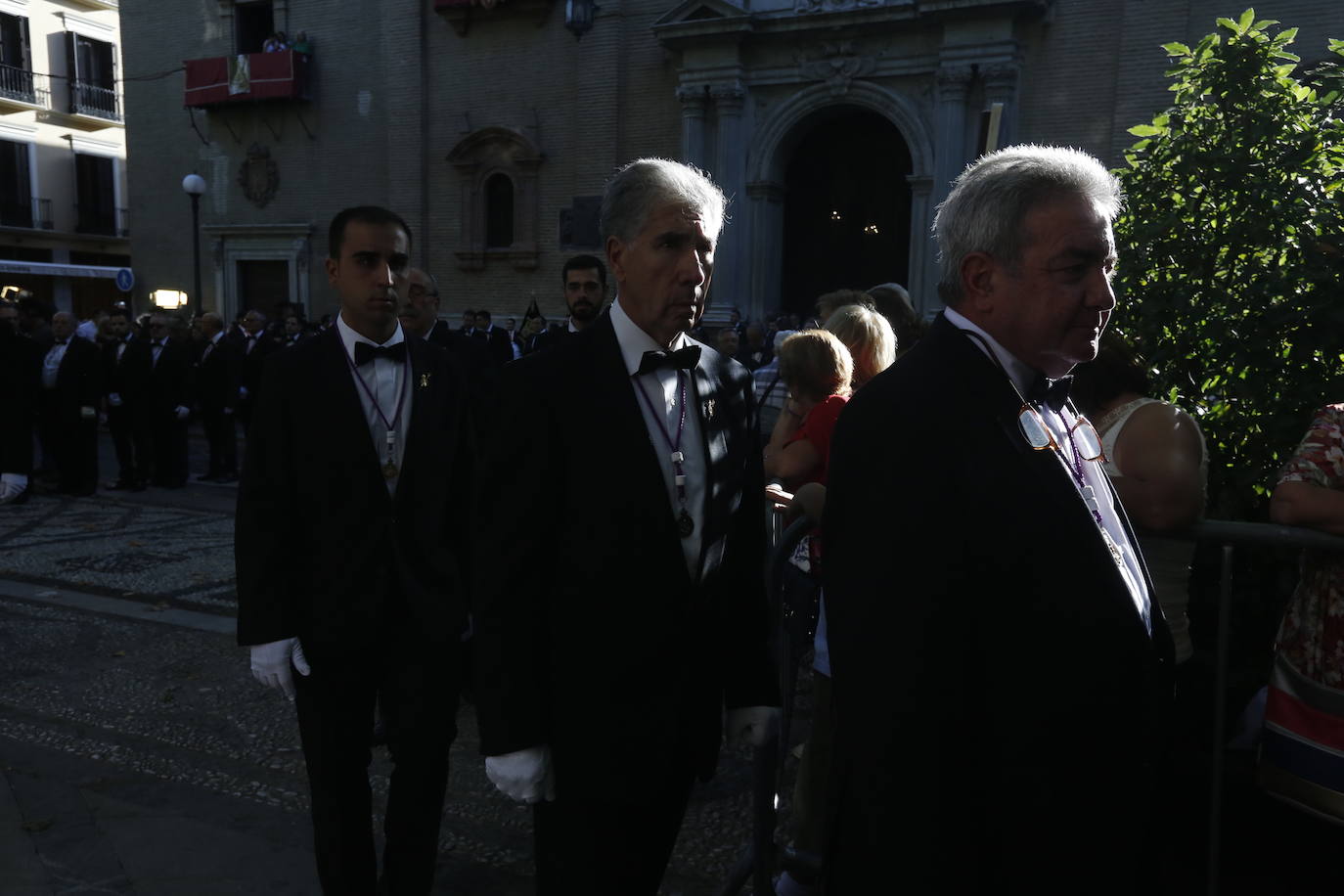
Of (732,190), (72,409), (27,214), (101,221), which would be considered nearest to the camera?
(72,409)

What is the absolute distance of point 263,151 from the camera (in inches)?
911

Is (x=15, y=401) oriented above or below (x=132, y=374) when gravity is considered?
below

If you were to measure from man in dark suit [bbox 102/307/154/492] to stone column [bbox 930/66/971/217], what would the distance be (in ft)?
36.7

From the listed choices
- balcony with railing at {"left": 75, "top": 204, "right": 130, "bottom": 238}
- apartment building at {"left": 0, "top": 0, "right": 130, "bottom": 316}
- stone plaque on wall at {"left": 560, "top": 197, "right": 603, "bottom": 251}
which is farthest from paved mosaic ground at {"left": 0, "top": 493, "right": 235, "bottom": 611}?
balcony with railing at {"left": 75, "top": 204, "right": 130, "bottom": 238}

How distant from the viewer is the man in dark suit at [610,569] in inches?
78.9

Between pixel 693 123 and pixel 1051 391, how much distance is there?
56.1 feet

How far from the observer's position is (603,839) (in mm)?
2068

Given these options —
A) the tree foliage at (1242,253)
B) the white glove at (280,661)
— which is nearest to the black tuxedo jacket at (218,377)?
the white glove at (280,661)

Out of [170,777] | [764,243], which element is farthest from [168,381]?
[764,243]

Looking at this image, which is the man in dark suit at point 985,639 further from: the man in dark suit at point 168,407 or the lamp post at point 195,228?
the lamp post at point 195,228

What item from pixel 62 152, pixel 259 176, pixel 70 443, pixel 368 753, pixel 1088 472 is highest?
pixel 62 152

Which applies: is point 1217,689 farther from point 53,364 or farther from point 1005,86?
point 1005,86

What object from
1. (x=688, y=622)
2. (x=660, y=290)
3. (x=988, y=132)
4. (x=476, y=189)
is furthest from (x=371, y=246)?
(x=476, y=189)

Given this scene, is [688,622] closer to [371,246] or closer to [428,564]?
[428,564]
